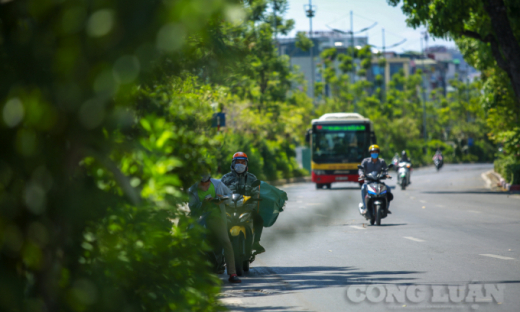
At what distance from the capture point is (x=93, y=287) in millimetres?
2498

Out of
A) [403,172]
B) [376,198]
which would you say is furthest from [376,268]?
[403,172]

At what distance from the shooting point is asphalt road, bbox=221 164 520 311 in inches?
111

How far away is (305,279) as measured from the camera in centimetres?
834

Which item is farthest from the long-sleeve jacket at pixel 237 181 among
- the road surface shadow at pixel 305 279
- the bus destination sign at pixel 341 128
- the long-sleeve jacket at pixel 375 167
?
the bus destination sign at pixel 341 128

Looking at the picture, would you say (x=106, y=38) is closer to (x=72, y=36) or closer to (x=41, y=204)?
(x=72, y=36)

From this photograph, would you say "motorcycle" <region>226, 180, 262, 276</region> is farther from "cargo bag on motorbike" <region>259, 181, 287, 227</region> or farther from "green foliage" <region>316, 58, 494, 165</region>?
"green foliage" <region>316, 58, 494, 165</region>

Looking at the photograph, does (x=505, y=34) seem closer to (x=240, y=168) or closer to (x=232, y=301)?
(x=240, y=168)

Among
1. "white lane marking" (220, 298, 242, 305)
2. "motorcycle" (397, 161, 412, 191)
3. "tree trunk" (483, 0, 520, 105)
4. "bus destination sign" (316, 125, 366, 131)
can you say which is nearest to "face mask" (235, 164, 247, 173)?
"white lane marking" (220, 298, 242, 305)

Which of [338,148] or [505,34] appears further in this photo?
[338,148]

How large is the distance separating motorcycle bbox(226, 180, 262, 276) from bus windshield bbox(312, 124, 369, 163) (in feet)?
76.5

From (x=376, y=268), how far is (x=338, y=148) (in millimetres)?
23017

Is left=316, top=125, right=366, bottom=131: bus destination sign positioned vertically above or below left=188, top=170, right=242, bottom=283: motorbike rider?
above

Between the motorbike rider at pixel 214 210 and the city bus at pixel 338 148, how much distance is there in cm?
2327

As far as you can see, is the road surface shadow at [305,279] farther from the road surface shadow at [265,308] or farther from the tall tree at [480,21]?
the tall tree at [480,21]
